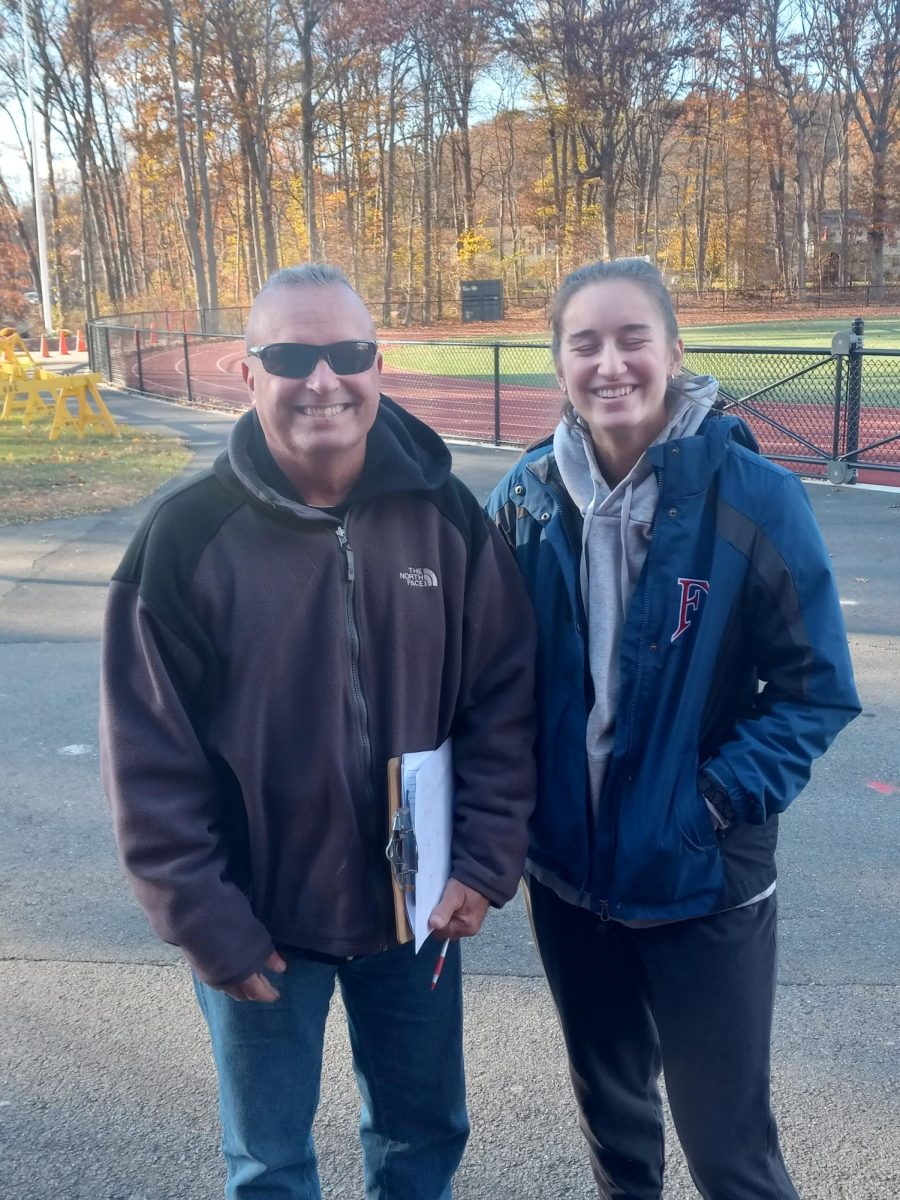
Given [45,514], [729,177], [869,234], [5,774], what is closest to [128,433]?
[45,514]

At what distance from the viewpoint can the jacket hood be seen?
1955 mm

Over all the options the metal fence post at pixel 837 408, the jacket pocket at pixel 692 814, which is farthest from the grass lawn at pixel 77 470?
the jacket pocket at pixel 692 814

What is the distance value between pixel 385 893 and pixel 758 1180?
2.69ft

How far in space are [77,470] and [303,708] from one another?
38.2ft

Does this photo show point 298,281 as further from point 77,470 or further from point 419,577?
point 77,470

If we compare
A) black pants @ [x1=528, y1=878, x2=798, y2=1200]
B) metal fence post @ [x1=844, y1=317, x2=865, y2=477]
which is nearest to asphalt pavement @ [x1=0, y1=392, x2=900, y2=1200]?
black pants @ [x1=528, y1=878, x2=798, y2=1200]

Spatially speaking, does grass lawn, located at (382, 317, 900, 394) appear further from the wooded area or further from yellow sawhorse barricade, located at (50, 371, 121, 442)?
the wooded area

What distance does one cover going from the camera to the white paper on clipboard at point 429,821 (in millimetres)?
1967

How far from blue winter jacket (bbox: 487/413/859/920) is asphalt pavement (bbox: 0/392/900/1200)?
98cm

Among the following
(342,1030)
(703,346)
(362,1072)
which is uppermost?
(703,346)

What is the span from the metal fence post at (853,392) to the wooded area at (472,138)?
27914 millimetres

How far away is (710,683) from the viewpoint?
A: 6.70 feet

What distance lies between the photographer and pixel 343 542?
6.55 ft

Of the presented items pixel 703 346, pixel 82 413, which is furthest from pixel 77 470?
pixel 703 346
